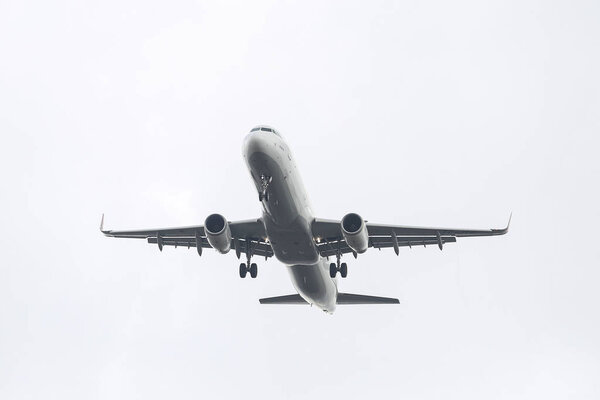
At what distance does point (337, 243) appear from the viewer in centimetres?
4200

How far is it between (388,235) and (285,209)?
24.0ft

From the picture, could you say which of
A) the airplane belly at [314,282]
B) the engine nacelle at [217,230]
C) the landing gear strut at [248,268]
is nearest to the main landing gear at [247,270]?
the landing gear strut at [248,268]

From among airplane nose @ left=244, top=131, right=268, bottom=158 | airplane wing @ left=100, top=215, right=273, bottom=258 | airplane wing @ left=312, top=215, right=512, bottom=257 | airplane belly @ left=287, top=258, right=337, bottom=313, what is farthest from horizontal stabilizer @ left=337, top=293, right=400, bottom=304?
airplane nose @ left=244, top=131, right=268, bottom=158

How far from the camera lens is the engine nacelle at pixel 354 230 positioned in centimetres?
3738

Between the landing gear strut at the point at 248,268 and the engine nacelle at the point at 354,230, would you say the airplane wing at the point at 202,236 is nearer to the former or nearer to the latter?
the landing gear strut at the point at 248,268

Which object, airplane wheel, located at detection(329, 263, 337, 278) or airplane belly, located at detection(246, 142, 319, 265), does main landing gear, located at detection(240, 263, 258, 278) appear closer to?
airplane belly, located at detection(246, 142, 319, 265)

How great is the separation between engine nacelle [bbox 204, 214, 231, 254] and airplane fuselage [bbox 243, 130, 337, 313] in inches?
73.1

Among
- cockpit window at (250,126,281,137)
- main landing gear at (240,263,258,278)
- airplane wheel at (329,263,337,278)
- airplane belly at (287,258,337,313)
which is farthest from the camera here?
main landing gear at (240,263,258,278)

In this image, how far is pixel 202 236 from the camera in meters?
42.2

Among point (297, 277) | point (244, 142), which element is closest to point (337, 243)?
point (297, 277)

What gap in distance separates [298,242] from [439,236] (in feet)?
24.3

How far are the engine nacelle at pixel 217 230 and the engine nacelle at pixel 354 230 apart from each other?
5248mm

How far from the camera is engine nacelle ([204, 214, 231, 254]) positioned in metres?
37.8

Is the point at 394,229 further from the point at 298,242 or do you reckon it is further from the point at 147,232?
the point at 147,232
